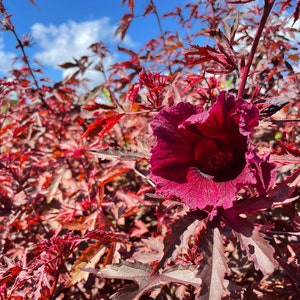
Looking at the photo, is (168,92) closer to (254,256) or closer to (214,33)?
(214,33)

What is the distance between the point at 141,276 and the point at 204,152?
0.44 m

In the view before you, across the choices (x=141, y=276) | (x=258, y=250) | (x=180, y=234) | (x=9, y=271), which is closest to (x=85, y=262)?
(x=9, y=271)

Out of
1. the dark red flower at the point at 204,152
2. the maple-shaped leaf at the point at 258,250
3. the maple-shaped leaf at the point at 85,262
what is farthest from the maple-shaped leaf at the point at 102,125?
the maple-shaped leaf at the point at 258,250

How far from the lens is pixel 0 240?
5.72ft

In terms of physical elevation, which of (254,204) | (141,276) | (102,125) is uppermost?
(102,125)

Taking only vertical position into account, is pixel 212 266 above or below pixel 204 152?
below

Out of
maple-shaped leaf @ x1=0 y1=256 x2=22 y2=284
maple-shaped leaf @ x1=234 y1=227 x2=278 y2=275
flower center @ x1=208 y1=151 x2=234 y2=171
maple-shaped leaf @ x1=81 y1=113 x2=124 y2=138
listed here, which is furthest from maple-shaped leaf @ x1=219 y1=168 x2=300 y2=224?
maple-shaped leaf @ x1=0 y1=256 x2=22 y2=284

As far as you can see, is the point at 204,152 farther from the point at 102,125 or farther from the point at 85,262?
the point at 85,262

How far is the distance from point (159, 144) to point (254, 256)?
0.40 m

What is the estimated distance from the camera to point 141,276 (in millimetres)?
1064

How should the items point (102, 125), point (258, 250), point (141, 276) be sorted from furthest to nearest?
point (102, 125) → point (141, 276) → point (258, 250)

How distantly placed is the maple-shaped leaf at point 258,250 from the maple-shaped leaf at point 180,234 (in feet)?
0.40

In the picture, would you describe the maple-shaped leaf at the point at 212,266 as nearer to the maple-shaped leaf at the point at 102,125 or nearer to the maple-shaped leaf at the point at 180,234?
the maple-shaped leaf at the point at 180,234

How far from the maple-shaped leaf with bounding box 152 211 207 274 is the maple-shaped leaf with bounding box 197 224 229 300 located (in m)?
Result: 0.04
